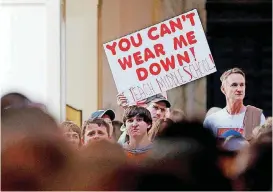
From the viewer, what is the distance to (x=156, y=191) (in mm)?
2609

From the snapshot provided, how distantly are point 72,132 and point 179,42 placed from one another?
612 millimetres

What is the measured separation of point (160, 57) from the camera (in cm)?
260

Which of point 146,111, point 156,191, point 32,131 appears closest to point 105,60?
point 146,111

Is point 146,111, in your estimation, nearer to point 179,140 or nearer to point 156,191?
point 179,140

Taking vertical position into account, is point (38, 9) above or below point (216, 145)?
above

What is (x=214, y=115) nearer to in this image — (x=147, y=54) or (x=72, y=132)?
(x=147, y=54)

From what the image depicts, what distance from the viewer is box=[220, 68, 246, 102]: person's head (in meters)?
2.58

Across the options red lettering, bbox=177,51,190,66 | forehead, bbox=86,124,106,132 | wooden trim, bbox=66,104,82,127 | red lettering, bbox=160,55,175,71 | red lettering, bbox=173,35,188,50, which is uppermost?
red lettering, bbox=173,35,188,50

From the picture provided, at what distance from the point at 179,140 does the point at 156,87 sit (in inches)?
9.9

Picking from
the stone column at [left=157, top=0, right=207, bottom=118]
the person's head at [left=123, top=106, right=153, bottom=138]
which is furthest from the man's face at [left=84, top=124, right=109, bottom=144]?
the stone column at [left=157, top=0, right=207, bottom=118]

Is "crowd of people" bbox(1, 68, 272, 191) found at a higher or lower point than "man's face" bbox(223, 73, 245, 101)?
lower

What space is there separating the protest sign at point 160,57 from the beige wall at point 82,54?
0.09 m

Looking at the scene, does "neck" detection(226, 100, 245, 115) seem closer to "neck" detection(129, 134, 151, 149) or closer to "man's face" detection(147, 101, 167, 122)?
"man's face" detection(147, 101, 167, 122)

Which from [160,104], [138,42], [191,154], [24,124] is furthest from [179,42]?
[24,124]
